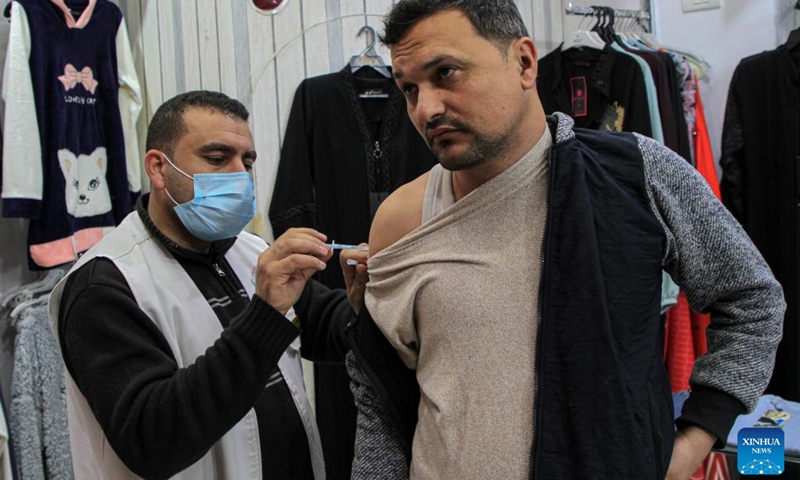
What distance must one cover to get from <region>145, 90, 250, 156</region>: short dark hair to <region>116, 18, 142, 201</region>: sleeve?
41.6 inches

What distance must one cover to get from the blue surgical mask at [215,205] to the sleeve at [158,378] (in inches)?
11.2

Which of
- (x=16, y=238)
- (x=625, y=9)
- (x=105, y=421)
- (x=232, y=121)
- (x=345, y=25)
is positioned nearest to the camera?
(x=105, y=421)

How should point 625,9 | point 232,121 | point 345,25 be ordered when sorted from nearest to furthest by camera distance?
point 232,121
point 345,25
point 625,9

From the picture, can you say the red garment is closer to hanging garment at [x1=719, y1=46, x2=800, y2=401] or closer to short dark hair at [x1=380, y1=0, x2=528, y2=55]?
hanging garment at [x1=719, y1=46, x2=800, y2=401]

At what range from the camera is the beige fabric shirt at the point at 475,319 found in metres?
1.07

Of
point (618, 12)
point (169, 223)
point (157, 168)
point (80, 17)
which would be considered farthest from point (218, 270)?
point (618, 12)

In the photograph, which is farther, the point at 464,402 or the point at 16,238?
the point at 16,238

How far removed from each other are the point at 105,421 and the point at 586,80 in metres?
2.05

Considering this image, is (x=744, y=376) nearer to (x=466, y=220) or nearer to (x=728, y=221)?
(x=728, y=221)

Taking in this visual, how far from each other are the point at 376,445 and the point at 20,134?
6.01ft

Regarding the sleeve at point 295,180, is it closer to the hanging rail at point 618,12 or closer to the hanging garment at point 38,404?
the hanging garment at point 38,404

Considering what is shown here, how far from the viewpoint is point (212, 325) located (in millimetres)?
1576

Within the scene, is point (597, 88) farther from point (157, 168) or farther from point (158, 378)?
point (158, 378)

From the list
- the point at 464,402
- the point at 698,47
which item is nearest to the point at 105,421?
the point at 464,402
